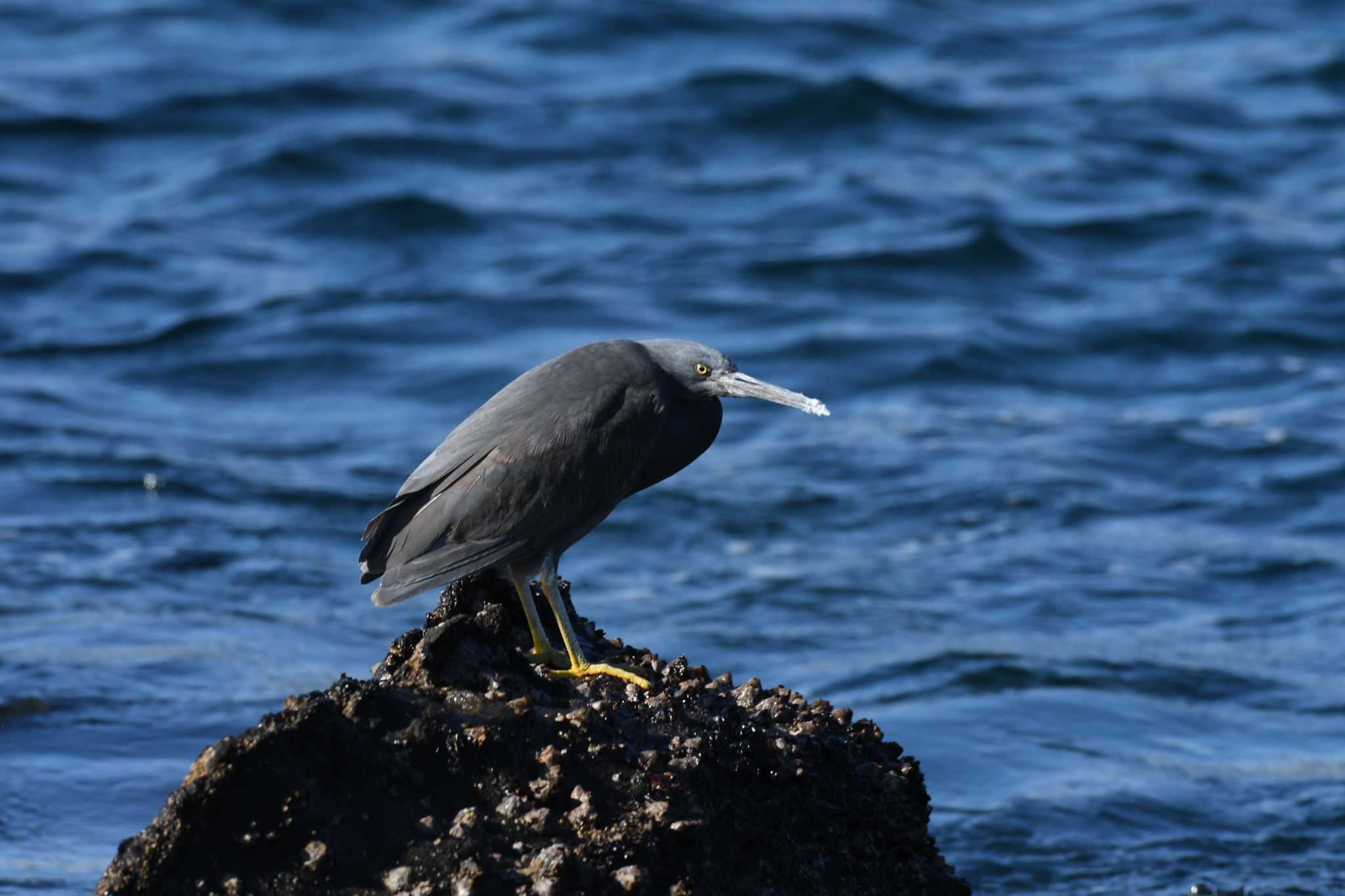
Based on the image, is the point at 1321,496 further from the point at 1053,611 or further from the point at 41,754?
the point at 41,754

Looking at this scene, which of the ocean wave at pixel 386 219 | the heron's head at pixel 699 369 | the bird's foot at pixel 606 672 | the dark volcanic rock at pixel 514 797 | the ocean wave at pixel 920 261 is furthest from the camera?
the ocean wave at pixel 386 219

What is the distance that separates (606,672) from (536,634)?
0.27 meters

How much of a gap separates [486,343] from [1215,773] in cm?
732

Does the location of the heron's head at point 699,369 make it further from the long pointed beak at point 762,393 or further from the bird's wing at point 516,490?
the bird's wing at point 516,490

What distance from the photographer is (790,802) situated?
154 inches

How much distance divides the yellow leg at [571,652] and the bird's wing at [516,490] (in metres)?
0.08

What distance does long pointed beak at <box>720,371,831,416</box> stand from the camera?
5.00 m

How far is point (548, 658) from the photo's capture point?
178 inches

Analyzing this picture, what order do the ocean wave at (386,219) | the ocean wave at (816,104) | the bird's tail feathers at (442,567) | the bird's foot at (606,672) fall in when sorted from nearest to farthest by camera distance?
the bird's foot at (606,672) < the bird's tail feathers at (442,567) < the ocean wave at (386,219) < the ocean wave at (816,104)

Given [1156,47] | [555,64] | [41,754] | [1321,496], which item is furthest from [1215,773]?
[1156,47]

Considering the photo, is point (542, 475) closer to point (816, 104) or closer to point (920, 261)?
point (920, 261)

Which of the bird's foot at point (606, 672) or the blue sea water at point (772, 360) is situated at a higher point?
the bird's foot at point (606, 672)

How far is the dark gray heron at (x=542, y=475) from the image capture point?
452cm

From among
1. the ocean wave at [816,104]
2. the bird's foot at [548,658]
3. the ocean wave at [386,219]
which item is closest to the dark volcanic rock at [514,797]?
the bird's foot at [548,658]
